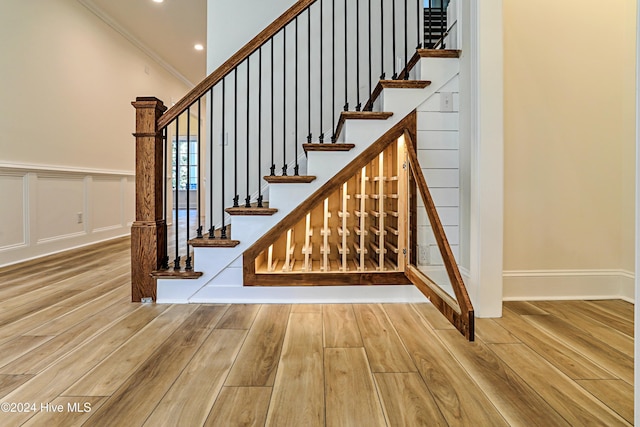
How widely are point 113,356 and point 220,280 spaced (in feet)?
2.58

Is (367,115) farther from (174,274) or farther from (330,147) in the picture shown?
(174,274)

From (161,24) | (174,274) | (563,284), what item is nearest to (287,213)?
(174,274)

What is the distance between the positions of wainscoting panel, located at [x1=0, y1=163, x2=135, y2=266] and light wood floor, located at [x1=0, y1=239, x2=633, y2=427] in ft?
4.83

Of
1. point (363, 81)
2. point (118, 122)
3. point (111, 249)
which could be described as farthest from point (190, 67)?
point (363, 81)

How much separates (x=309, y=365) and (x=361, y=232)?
1.09m

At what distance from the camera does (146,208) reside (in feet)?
7.05

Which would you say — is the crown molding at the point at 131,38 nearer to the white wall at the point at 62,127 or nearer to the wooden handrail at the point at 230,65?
the white wall at the point at 62,127

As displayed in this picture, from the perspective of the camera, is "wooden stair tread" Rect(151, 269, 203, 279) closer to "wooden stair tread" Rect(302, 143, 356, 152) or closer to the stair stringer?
the stair stringer

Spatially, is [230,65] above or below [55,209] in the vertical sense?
above

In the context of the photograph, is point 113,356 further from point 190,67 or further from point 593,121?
point 190,67

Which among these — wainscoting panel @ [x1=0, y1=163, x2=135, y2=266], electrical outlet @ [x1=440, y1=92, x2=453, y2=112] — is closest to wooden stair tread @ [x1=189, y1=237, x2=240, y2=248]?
electrical outlet @ [x1=440, y1=92, x2=453, y2=112]

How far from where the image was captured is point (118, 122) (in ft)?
16.0

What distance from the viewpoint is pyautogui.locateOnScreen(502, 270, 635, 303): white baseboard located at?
7.18 ft

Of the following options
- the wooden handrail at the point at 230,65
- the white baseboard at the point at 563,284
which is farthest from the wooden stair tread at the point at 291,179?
the white baseboard at the point at 563,284
